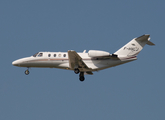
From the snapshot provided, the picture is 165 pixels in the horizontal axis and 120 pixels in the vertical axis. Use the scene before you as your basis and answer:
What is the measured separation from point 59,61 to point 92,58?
3.41 meters

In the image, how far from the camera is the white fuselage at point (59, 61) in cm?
3362

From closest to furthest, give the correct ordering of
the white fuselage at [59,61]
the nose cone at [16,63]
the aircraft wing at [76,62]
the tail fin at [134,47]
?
the aircraft wing at [76,62] < the tail fin at [134,47] < the white fuselage at [59,61] < the nose cone at [16,63]

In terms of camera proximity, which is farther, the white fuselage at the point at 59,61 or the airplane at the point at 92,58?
the white fuselage at the point at 59,61

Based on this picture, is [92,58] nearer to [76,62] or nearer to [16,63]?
[76,62]

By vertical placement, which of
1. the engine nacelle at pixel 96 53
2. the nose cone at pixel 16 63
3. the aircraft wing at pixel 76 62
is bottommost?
the aircraft wing at pixel 76 62

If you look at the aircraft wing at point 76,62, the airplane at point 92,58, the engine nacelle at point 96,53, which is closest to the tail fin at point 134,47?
the airplane at point 92,58

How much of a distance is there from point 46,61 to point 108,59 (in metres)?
6.41

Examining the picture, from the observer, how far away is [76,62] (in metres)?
32.8

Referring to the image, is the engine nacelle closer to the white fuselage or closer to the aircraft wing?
the white fuselage

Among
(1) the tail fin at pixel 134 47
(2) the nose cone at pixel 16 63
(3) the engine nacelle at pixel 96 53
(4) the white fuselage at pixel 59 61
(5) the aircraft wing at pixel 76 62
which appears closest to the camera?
(5) the aircraft wing at pixel 76 62

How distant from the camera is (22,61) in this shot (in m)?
36.3

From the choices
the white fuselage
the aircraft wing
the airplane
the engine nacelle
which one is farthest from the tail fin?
the aircraft wing

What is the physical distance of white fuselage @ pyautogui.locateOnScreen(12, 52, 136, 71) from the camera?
3362 centimetres

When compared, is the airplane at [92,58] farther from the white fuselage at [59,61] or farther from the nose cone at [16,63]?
the nose cone at [16,63]
